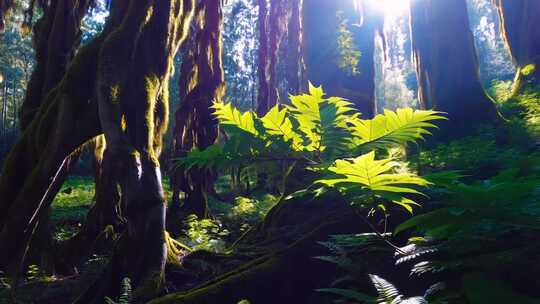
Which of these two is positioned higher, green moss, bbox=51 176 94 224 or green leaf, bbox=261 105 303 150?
green leaf, bbox=261 105 303 150

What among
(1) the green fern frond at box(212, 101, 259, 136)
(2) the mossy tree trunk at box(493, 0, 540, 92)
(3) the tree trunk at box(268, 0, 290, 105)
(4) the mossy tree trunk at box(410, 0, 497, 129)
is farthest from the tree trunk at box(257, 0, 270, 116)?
(1) the green fern frond at box(212, 101, 259, 136)

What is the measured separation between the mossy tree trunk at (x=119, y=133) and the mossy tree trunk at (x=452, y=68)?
205 inches

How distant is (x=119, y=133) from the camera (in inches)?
190

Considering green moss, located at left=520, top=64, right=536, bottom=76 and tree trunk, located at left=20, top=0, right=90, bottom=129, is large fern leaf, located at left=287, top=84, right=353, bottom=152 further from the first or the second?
green moss, located at left=520, top=64, right=536, bottom=76

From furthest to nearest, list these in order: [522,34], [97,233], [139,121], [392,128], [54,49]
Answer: [522,34] < [97,233] < [54,49] < [139,121] < [392,128]

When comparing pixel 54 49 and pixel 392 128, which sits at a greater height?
pixel 54 49

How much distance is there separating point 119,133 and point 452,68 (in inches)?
260

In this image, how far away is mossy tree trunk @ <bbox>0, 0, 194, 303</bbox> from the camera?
4.54m

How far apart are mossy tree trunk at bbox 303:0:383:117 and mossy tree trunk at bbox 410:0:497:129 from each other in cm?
232

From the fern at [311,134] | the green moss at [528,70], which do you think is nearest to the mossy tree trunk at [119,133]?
the fern at [311,134]

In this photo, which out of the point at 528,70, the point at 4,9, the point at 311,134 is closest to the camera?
the point at 311,134

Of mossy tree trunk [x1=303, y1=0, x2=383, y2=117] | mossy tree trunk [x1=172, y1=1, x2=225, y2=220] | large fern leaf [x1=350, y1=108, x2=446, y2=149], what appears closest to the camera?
large fern leaf [x1=350, y1=108, x2=446, y2=149]

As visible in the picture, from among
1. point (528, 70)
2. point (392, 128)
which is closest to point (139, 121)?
point (392, 128)

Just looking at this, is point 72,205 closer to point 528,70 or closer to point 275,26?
point 275,26
